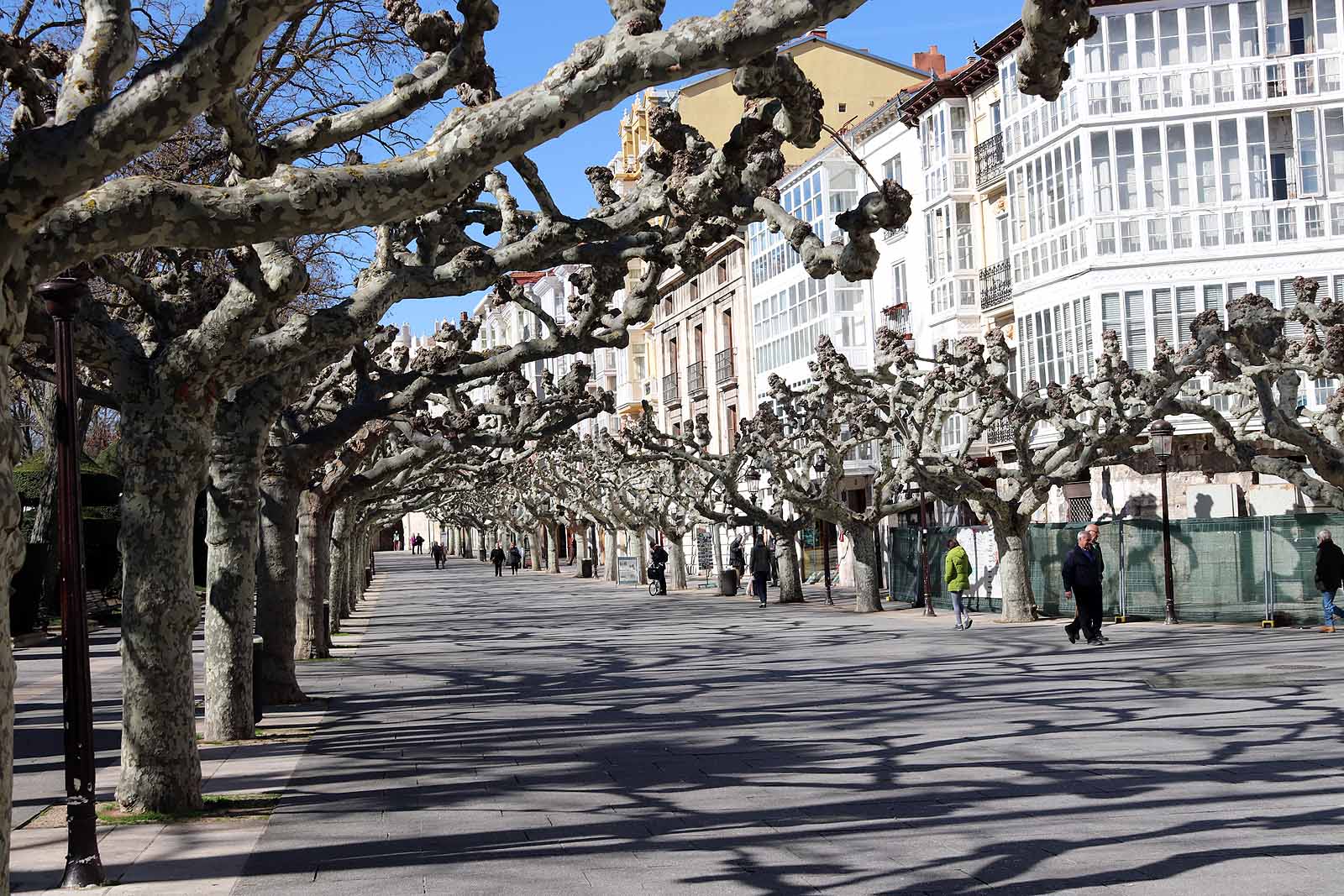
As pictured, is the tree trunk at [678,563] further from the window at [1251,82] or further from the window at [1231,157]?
the window at [1251,82]

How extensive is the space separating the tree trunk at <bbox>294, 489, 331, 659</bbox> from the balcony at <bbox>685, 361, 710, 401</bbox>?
44.3 m

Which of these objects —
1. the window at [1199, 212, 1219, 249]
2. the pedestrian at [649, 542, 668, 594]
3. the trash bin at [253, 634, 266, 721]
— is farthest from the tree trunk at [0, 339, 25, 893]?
the pedestrian at [649, 542, 668, 594]

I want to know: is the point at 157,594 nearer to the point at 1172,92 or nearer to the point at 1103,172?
the point at 1103,172

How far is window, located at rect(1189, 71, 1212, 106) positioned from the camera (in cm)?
3519

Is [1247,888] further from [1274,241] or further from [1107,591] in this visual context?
[1274,241]

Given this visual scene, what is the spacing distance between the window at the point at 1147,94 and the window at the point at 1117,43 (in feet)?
1.84

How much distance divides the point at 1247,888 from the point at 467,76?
641 cm

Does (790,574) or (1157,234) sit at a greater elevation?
(1157,234)

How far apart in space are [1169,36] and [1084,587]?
59.3ft

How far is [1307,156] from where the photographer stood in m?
35.0

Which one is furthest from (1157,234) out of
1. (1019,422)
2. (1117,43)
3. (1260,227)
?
(1019,422)

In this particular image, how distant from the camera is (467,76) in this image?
376 inches

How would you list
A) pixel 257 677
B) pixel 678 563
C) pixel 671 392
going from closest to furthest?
pixel 257 677
pixel 678 563
pixel 671 392

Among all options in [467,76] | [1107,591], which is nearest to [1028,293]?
[1107,591]
